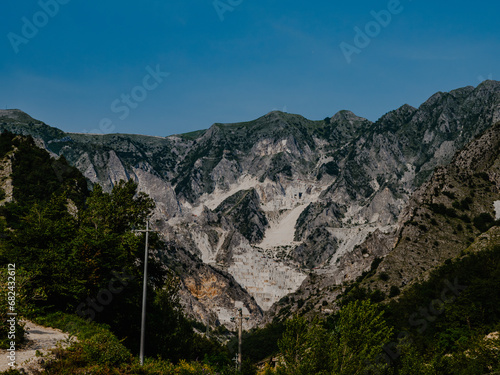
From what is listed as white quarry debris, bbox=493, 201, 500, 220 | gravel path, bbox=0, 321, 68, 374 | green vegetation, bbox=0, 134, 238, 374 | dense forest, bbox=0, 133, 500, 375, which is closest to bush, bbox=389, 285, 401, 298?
white quarry debris, bbox=493, 201, 500, 220

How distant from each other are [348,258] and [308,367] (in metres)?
140

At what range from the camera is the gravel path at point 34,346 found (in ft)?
58.1

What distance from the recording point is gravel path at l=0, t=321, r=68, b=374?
17.7 meters

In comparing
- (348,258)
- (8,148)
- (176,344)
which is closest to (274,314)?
(348,258)

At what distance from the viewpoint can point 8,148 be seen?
111000 millimetres

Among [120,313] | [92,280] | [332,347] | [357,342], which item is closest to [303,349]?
[332,347]

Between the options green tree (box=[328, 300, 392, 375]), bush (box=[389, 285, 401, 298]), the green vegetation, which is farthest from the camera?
bush (box=[389, 285, 401, 298])

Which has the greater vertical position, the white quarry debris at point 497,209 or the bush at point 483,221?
the white quarry debris at point 497,209

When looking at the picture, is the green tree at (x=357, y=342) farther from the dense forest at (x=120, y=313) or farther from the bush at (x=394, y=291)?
the bush at (x=394, y=291)

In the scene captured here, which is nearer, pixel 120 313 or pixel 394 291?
pixel 120 313

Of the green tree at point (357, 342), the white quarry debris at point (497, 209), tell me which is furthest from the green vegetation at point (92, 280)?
the white quarry debris at point (497, 209)

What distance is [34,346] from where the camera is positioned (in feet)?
66.6

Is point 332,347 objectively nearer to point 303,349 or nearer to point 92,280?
point 303,349

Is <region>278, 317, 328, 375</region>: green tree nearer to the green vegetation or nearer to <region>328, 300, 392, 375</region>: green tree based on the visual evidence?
<region>328, 300, 392, 375</region>: green tree
